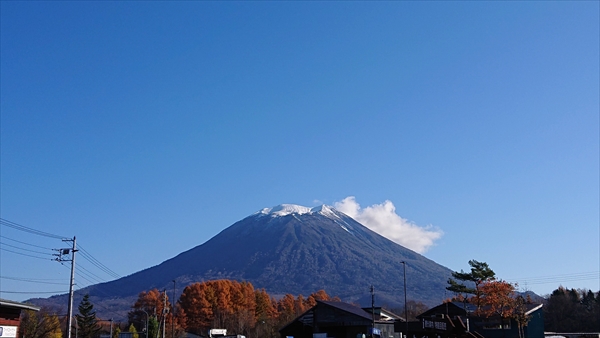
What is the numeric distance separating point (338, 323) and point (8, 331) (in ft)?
127

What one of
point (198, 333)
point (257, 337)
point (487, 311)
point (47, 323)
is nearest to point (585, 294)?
point (487, 311)

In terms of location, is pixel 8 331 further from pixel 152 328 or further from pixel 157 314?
pixel 157 314

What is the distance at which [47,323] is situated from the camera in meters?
76.2

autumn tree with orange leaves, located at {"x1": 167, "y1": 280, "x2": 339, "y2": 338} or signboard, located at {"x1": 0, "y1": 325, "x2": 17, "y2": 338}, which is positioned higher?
autumn tree with orange leaves, located at {"x1": 167, "y1": 280, "x2": 339, "y2": 338}

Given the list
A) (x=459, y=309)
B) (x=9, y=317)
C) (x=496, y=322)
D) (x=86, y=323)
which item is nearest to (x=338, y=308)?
(x=459, y=309)

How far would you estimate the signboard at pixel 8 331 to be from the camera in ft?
89.2

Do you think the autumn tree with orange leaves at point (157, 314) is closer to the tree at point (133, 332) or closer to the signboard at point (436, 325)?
the tree at point (133, 332)

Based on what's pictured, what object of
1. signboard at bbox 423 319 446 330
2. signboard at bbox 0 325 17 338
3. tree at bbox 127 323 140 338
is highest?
signboard at bbox 423 319 446 330

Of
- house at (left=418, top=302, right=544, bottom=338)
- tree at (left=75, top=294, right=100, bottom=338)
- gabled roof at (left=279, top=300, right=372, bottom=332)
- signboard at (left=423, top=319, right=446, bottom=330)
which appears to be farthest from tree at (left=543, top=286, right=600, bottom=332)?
signboard at (left=423, top=319, right=446, bottom=330)

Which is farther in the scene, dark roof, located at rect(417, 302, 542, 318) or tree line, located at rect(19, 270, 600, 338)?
dark roof, located at rect(417, 302, 542, 318)

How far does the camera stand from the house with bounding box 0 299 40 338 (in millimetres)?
27253

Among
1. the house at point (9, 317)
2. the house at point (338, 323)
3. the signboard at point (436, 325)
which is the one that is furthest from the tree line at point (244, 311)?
the signboard at point (436, 325)

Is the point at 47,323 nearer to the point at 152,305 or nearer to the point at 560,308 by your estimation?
the point at 152,305

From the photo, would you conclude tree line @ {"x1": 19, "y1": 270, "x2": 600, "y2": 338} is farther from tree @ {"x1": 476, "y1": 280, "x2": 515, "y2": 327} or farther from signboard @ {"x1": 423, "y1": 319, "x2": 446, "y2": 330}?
signboard @ {"x1": 423, "y1": 319, "x2": 446, "y2": 330}
